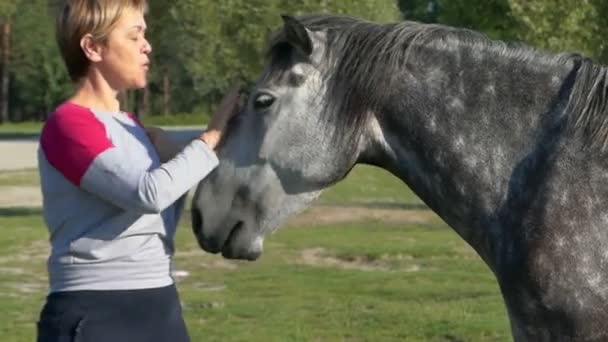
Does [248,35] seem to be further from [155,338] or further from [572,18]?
[155,338]

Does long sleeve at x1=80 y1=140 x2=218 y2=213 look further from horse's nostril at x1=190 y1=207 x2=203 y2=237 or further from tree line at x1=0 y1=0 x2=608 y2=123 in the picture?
tree line at x1=0 y1=0 x2=608 y2=123

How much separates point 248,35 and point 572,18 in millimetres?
5159

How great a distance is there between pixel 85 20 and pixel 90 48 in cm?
8

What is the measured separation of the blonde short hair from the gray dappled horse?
→ 0.46m

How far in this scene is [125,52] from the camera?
3559 millimetres

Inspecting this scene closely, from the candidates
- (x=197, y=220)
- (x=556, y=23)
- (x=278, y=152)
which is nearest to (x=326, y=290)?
(x=197, y=220)

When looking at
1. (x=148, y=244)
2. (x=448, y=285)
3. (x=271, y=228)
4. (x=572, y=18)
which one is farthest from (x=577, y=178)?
(x=572, y=18)

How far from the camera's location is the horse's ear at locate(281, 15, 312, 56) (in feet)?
11.8

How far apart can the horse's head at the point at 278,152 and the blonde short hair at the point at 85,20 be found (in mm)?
437

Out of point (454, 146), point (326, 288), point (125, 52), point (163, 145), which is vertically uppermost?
point (125, 52)

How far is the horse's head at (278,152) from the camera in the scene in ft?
12.0

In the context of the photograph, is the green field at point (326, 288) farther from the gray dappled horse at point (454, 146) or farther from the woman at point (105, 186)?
the woman at point (105, 186)

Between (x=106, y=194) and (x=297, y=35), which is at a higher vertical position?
(x=297, y=35)

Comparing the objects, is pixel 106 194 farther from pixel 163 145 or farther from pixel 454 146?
pixel 454 146
